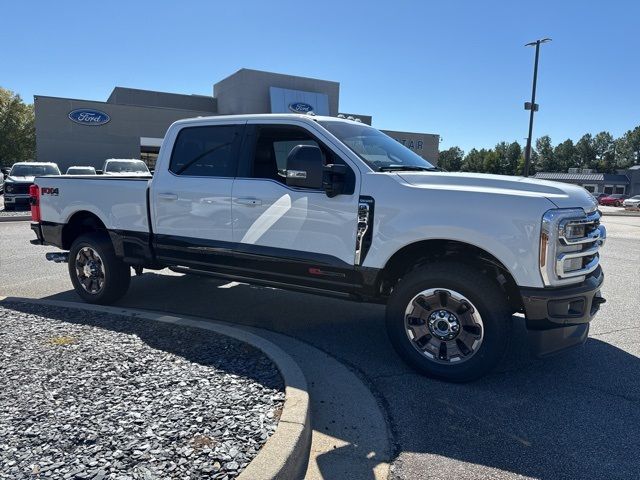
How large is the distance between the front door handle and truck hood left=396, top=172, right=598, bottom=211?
1.35 metres

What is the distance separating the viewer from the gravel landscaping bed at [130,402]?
8.37 feet

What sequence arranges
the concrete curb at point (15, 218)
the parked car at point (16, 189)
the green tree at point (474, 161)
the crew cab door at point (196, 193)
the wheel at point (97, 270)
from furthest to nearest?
the green tree at point (474, 161)
the parked car at point (16, 189)
the concrete curb at point (15, 218)
the wheel at point (97, 270)
the crew cab door at point (196, 193)

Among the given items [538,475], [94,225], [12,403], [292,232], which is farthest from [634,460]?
[94,225]

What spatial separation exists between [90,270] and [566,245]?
16.7 ft

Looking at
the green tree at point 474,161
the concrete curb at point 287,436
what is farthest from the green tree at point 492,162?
the concrete curb at point 287,436

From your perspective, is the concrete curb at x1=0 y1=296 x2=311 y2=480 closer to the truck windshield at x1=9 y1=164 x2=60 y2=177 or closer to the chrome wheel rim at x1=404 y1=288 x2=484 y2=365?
the chrome wheel rim at x1=404 y1=288 x2=484 y2=365

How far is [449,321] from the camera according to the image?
3.89 m

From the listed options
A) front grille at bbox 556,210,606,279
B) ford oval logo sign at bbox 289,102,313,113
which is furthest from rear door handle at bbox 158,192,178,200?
ford oval logo sign at bbox 289,102,313,113

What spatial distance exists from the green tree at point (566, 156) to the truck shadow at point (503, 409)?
438 ft

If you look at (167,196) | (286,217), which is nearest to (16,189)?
(167,196)

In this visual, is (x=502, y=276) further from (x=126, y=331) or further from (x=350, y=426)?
(x=126, y=331)

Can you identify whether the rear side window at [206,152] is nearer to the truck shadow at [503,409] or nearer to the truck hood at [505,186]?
the truck shadow at [503,409]

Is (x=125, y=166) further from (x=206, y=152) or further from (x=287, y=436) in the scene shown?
(x=287, y=436)

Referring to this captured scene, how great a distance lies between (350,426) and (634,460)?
169 cm
